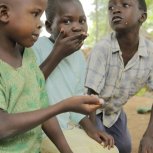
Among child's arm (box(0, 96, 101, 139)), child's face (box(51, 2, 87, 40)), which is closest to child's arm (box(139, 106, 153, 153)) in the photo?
child's face (box(51, 2, 87, 40))

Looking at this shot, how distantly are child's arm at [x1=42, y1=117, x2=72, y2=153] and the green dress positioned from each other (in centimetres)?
15

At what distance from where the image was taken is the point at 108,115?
130 inches

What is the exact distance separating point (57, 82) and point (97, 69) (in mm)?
710

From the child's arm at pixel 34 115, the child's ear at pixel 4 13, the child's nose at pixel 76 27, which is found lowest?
the child's arm at pixel 34 115

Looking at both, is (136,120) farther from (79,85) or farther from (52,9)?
(52,9)

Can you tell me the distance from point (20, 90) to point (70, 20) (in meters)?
0.81

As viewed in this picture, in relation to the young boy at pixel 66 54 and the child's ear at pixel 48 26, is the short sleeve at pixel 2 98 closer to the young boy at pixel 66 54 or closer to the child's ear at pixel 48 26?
the young boy at pixel 66 54

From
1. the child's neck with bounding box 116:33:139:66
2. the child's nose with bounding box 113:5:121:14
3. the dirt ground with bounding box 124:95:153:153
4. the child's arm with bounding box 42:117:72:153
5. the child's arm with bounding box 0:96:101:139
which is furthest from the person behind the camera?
the dirt ground with bounding box 124:95:153:153

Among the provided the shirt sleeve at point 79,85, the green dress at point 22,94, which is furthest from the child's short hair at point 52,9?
the green dress at point 22,94

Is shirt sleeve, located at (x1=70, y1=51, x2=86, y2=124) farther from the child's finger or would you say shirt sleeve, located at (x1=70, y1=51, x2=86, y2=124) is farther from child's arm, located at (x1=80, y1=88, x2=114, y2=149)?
the child's finger

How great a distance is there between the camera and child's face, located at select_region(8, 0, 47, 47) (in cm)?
161

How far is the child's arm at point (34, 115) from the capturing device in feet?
5.01

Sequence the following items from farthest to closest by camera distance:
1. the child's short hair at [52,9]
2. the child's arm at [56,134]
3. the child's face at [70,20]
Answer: the child's short hair at [52,9], the child's face at [70,20], the child's arm at [56,134]

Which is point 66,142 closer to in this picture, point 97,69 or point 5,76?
point 5,76
